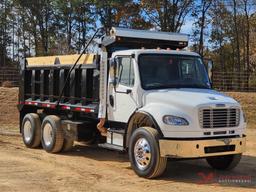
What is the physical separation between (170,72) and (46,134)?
465 cm

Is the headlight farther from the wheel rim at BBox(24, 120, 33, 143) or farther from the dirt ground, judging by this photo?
the wheel rim at BBox(24, 120, 33, 143)

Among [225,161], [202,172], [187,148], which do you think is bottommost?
[202,172]

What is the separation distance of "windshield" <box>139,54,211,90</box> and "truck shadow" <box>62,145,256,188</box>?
187 centimetres

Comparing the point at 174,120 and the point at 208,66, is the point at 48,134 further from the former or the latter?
the point at 174,120

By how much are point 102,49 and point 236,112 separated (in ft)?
11.4

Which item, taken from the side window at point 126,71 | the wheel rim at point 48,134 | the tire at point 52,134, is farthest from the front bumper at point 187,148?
the wheel rim at point 48,134

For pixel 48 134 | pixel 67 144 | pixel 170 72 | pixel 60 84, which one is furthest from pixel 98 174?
pixel 60 84

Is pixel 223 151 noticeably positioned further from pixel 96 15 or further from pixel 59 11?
pixel 59 11

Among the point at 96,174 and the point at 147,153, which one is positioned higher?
the point at 147,153

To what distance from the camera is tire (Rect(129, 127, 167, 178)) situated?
10.2m

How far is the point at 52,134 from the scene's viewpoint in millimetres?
13984

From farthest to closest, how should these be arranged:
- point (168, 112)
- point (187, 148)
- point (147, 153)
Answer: point (147, 153) < point (168, 112) < point (187, 148)

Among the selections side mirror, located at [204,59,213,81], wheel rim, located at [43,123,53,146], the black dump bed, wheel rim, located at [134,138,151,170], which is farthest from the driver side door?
wheel rim, located at [43,123,53,146]

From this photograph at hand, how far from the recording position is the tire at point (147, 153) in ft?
33.3
